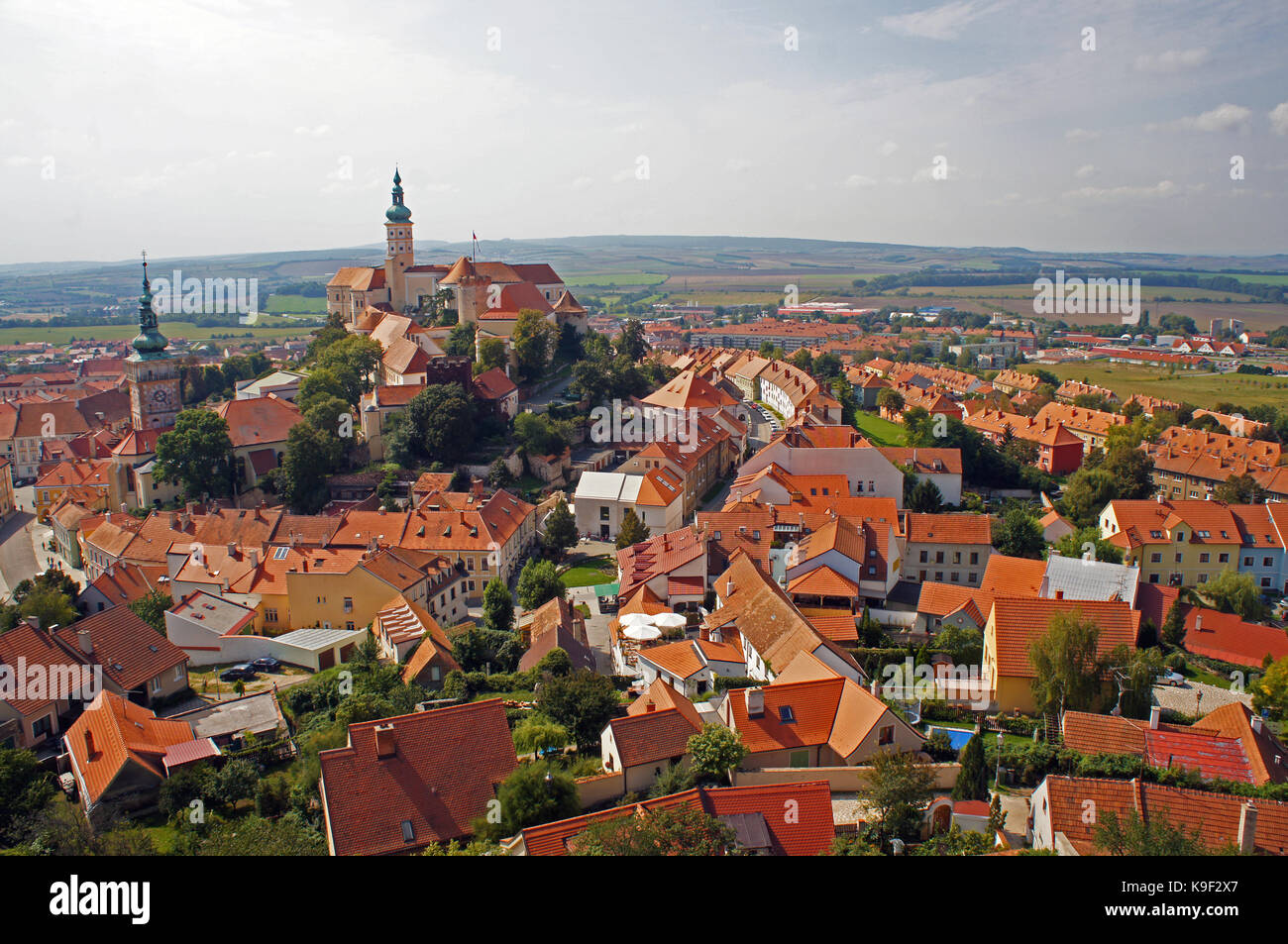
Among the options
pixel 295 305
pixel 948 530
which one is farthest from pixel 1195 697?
pixel 295 305

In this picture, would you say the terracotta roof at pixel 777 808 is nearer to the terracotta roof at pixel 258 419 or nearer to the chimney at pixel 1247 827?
the chimney at pixel 1247 827

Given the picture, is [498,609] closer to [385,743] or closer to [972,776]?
[385,743]

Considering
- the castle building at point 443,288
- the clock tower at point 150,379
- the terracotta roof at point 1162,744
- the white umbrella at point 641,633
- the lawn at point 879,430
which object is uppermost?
the castle building at point 443,288

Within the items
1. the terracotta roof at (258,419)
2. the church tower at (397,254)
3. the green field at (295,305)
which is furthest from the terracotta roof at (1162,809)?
the green field at (295,305)

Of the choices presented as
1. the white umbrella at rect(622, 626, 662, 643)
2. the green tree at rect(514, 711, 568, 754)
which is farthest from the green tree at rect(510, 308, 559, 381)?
the green tree at rect(514, 711, 568, 754)

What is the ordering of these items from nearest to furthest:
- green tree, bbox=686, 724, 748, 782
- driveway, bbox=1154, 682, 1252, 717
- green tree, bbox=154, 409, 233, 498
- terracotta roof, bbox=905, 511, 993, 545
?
green tree, bbox=686, 724, 748, 782 < driveway, bbox=1154, 682, 1252, 717 < terracotta roof, bbox=905, 511, 993, 545 < green tree, bbox=154, 409, 233, 498

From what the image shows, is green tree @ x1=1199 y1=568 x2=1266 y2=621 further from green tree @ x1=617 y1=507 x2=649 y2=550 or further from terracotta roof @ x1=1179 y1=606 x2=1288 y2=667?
green tree @ x1=617 y1=507 x2=649 y2=550

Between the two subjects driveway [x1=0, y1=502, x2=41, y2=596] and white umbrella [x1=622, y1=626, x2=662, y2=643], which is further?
driveway [x1=0, y1=502, x2=41, y2=596]
